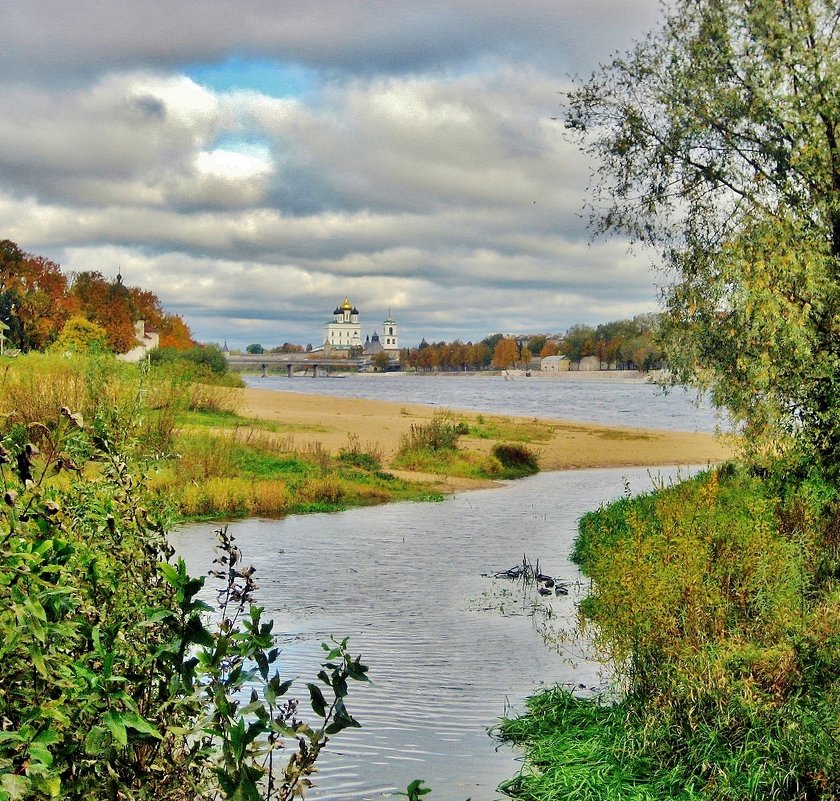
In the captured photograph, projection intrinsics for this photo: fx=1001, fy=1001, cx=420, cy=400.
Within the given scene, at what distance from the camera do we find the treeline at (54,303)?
70938 millimetres

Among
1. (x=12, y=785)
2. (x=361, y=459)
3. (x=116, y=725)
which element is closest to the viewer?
(x=12, y=785)

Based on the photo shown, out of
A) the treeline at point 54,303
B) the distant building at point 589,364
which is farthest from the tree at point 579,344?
the treeline at point 54,303

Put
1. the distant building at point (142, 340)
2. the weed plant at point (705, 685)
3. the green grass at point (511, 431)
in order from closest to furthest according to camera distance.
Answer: the weed plant at point (705, 685) → the green grass at point (511, 431) → the distant building at point (142, 340)

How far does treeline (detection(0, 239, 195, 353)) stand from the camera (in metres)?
70.9

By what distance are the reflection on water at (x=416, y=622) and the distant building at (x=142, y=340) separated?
69.2 metres

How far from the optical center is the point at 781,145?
56.2 ft

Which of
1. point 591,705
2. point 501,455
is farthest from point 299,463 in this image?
point 591,705

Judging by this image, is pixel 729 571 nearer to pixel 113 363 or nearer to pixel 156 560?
pixel 156 560

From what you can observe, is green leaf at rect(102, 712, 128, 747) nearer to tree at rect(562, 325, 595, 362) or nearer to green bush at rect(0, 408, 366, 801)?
green bush at rect(0, 408, 366, 801)

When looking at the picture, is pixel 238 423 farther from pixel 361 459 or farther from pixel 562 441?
pixel 562 441

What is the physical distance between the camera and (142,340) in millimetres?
106000

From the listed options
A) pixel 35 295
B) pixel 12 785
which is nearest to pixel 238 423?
pixel 12 785

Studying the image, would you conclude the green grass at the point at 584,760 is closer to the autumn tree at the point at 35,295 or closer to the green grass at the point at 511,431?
the green grass at the point at 511,431

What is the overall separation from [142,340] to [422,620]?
322 ft
